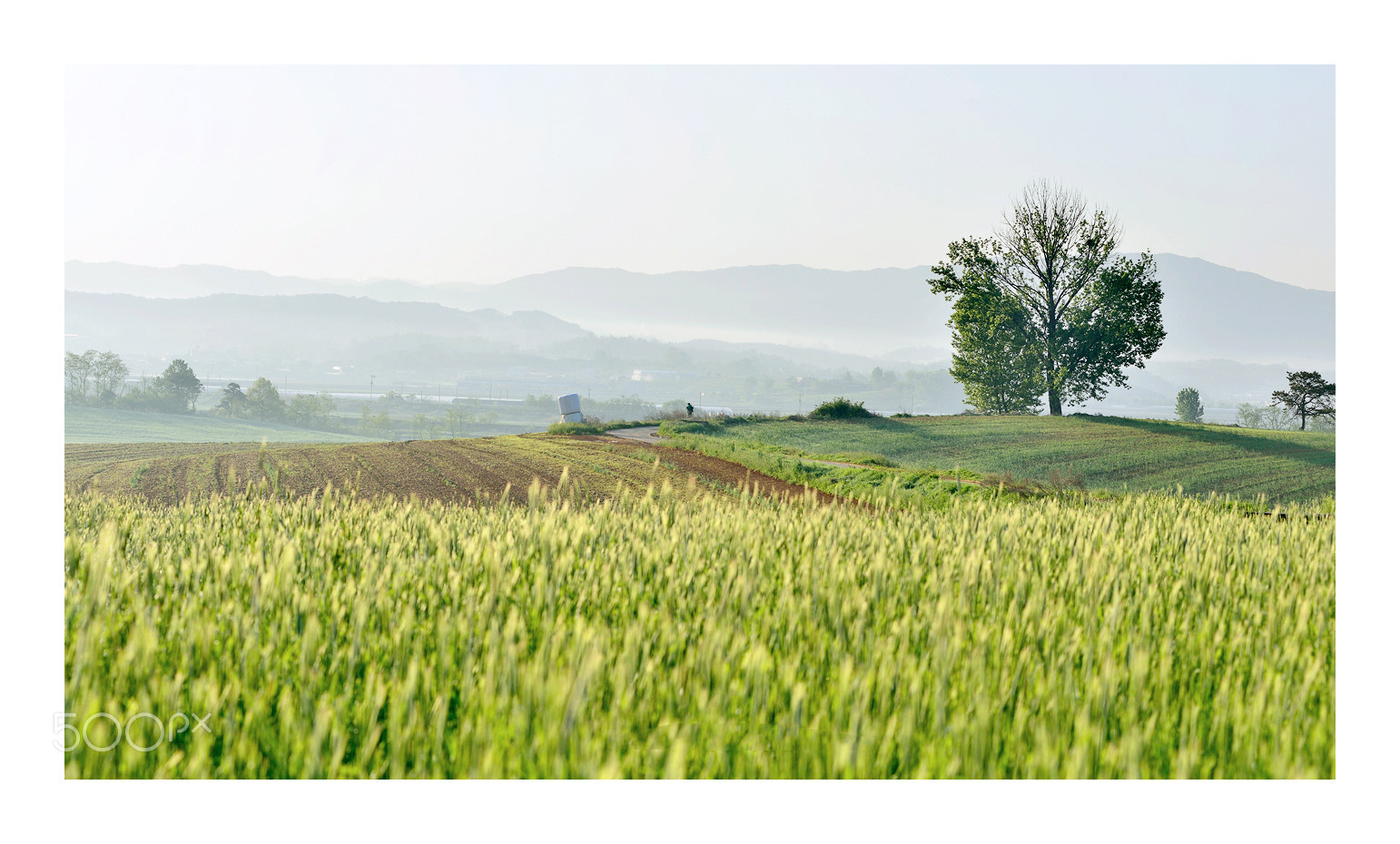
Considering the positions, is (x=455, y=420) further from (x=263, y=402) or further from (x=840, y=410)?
(x=840, y=410)

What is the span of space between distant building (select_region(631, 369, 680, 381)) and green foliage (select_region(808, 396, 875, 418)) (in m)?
65.3

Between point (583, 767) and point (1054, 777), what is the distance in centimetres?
118

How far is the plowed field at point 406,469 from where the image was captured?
27.4 feet

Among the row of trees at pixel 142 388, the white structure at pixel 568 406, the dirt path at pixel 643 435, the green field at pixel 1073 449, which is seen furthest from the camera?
the white structure at pixel 568 406

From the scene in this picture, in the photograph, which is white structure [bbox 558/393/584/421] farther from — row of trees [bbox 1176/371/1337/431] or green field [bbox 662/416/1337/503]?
row of trees [bbox 1176/371/1337/431]

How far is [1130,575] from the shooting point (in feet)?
10.6

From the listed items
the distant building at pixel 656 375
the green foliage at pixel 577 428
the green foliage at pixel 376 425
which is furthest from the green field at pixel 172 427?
the distant building at pixel 656 375

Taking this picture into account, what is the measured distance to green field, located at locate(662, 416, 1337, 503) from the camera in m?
13.0

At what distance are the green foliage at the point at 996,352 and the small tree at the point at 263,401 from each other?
3384cm

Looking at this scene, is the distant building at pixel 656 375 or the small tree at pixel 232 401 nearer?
the small tree at pixel 232 401

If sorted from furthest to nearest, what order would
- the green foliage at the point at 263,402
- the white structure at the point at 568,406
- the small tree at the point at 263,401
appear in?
1. the small tree at the point at 263,401
2. the green foliage at the point at 263,402
3. the white structure at the point at 568,406

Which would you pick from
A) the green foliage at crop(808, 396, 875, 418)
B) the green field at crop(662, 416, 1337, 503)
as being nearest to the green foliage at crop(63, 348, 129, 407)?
the green field at crop(662, 416, 1337, 503)

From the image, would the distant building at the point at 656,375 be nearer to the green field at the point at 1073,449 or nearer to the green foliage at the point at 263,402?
the green foliage at the point at 263,402

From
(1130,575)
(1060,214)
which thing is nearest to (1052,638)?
(1130,575)
